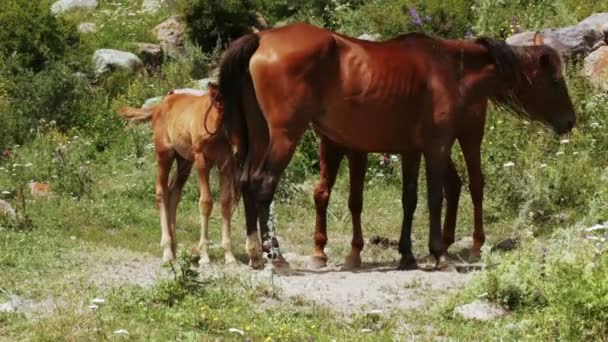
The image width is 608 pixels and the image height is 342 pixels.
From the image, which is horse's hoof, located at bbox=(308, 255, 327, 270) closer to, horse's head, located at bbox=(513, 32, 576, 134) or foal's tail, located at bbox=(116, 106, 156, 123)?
horse's head, located at bbox=(513, 32, 576, 134)

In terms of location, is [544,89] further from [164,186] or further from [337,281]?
[164,186]

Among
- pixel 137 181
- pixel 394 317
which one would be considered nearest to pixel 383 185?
pixel 137 181

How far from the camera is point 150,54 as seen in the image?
2255 cm

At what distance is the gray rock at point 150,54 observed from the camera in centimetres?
2238

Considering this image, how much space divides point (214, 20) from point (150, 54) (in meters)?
1.52

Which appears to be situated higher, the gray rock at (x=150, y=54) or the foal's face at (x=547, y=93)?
the foal's face at (x=547, y=93)

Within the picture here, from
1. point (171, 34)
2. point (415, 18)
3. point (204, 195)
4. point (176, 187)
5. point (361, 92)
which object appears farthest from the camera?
point (171, 34)

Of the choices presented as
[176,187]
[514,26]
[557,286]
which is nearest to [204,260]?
[176,187]

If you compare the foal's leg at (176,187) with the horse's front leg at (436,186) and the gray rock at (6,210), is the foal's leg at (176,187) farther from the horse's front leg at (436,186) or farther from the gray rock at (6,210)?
the horse's front leg at (436,186)

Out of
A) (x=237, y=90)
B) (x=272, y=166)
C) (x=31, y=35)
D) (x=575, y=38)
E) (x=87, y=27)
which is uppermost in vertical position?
(x=237, y=90)

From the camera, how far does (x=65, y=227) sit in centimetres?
1141

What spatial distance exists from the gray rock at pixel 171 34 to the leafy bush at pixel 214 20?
1.71 feet

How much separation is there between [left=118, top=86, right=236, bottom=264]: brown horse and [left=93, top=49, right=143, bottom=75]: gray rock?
32.2 ft

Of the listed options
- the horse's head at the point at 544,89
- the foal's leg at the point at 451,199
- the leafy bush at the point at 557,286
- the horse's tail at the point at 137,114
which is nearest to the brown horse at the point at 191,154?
the horse's tail at the point at 137,114
